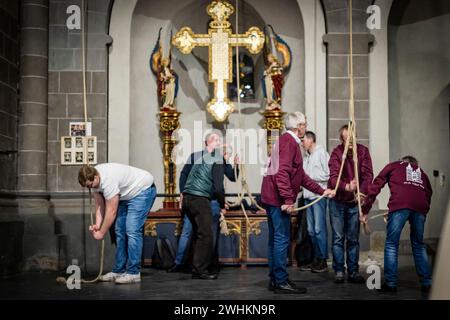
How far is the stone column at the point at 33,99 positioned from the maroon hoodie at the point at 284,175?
11.5 feet

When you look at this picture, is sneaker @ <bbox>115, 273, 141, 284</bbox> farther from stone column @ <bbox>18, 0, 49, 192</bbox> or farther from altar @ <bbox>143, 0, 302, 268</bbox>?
stone column @ <bbox>18, 0, 49, 192</bbox>

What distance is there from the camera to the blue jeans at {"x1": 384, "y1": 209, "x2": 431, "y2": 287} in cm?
533

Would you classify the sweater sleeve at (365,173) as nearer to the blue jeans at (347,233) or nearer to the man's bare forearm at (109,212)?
the blue jeans at (347,233)

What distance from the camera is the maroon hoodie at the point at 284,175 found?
5180 millimetres

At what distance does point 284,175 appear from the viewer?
5.20m

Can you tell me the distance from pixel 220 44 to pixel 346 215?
11.1 ft

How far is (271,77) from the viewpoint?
8375mm

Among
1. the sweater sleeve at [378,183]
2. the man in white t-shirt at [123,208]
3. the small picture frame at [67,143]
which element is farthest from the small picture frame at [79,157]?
the sweater sleeve at [378,183]

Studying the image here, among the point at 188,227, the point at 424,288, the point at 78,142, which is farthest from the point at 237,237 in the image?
the point at 424,288

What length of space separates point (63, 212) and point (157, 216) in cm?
110

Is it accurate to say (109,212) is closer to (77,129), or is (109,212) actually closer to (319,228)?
(319,228)

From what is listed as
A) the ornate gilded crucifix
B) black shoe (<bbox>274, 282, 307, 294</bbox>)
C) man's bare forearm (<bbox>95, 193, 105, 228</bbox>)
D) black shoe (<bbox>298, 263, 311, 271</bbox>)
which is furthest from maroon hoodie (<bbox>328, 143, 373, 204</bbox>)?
the ornate gilded crucifix
